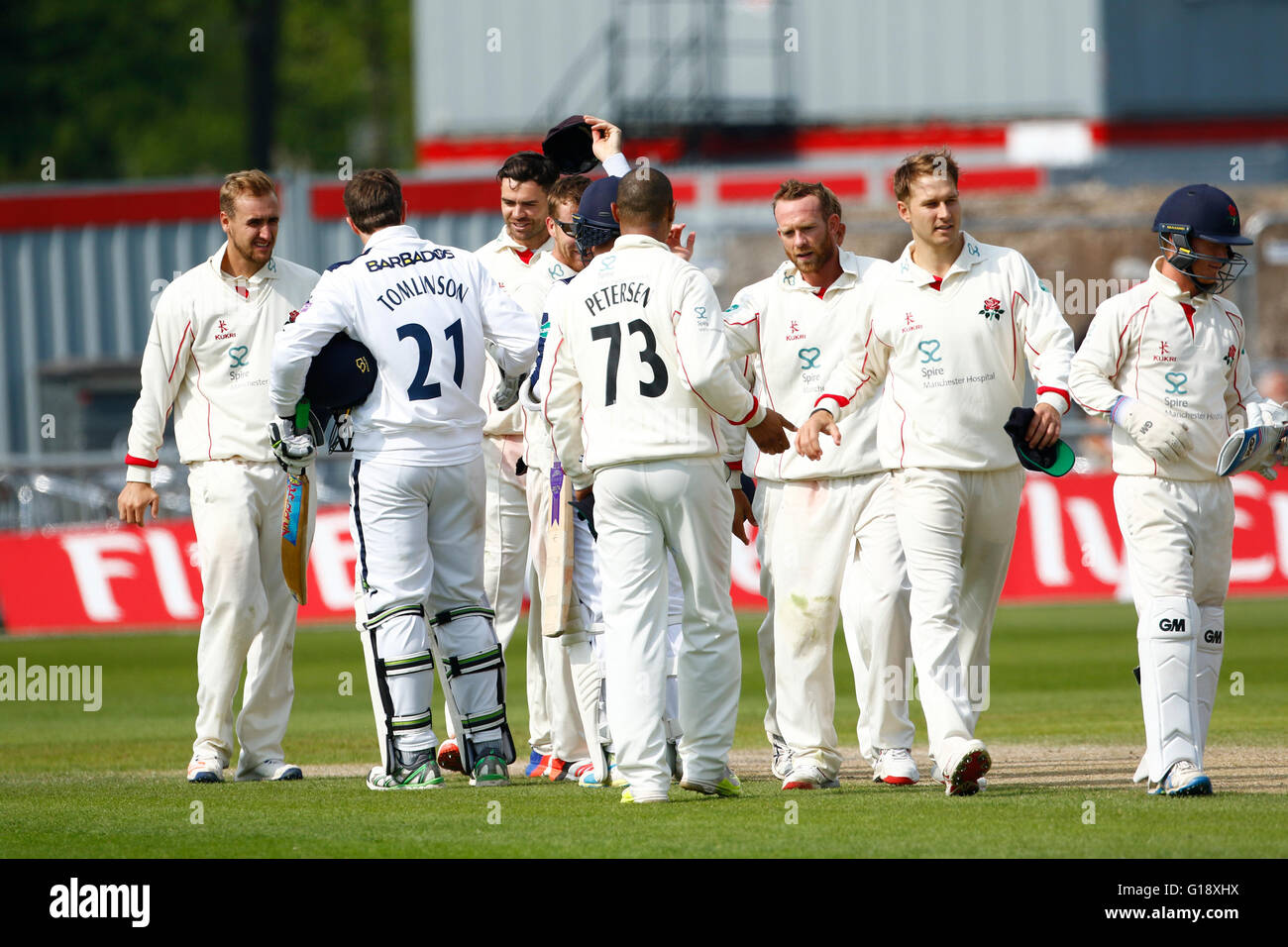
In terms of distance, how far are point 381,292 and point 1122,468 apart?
3311 millimetres

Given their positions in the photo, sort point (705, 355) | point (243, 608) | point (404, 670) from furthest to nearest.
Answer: point (243, 608) < point (404, 670) < point (705, 355)

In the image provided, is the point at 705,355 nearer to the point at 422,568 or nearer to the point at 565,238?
the point at 422,568

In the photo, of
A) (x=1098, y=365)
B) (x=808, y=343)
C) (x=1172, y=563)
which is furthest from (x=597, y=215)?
(x=1172, y=563)

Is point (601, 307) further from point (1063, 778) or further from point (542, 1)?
point (542, 1)

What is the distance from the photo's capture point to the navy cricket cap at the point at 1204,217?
8039 mm

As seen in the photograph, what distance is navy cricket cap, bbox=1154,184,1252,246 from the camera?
316 inches

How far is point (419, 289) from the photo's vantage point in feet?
27.8

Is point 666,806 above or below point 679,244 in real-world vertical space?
below

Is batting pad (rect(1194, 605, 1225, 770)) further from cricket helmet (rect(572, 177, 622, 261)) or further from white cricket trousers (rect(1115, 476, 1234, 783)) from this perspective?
cricket helmet (rect(572, 177, 622, 261))

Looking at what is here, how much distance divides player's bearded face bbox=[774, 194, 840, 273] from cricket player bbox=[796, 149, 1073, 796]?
14.4 inches

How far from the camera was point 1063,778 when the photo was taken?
8758 millimetres

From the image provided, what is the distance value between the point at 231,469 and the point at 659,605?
254cm

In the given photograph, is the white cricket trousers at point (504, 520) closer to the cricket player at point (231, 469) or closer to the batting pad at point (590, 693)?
the batting pad at point (590, 693)
